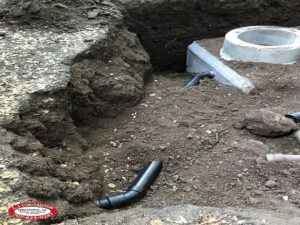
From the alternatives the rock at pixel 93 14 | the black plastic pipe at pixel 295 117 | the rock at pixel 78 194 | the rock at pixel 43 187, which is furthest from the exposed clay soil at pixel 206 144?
the rock at pixel 93 14

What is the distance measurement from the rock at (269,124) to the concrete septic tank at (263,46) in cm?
135

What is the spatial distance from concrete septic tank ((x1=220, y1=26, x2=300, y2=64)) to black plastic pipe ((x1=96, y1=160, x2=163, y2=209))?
2.12m

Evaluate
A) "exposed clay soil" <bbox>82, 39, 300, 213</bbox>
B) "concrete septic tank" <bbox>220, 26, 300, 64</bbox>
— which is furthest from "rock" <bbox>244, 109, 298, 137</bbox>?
"concrete septic tank" <bbox>220, 26, 300, 64</bbox>

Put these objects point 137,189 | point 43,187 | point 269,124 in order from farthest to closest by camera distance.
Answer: point 269,124
point 137,189
point 43,187

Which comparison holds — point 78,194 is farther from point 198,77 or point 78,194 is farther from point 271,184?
point 198,77

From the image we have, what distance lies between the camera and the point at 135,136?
4145mm

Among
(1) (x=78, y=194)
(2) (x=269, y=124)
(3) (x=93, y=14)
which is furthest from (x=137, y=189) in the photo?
(3) (x=93, y=14)

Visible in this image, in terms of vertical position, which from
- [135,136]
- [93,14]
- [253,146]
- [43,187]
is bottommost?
[135,136]

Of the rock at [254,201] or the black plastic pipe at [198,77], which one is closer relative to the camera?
the rock at [254,201]

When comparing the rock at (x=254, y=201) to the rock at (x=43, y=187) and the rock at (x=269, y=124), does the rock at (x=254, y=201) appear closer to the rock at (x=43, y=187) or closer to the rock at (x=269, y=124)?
the rock at (x=269, y=124)

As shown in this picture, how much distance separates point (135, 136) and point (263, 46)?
1.97 meters

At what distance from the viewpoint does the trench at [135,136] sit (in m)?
3.25

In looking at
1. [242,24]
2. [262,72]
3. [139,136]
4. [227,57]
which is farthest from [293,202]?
[242,24]

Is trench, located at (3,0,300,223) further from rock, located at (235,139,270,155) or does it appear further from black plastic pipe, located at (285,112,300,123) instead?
black plastic pipe, located at (285,112,300,123)
